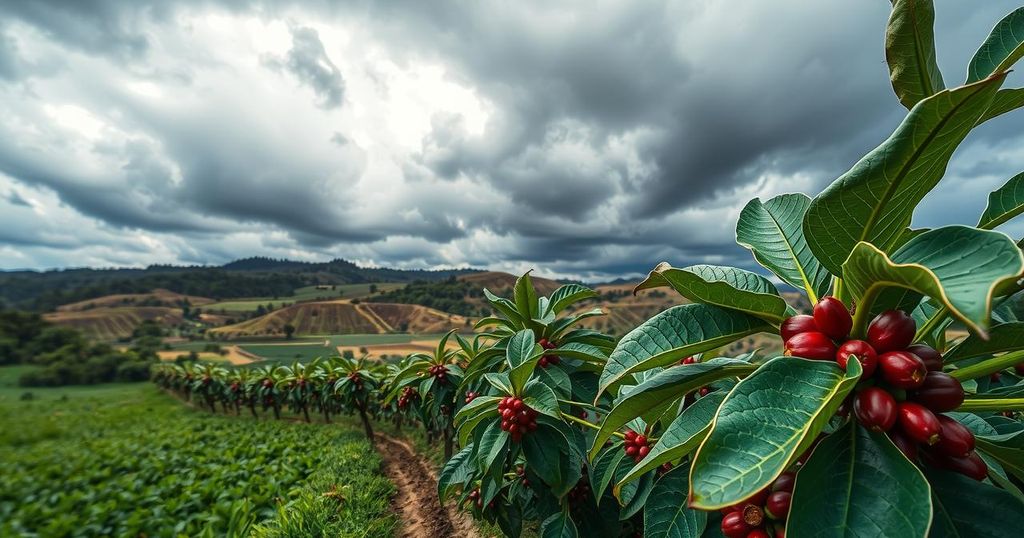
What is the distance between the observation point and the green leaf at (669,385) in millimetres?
1120

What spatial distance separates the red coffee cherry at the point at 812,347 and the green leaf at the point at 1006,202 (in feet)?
2.25

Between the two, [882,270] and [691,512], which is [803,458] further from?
[882,270]

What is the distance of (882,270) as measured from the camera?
754mm

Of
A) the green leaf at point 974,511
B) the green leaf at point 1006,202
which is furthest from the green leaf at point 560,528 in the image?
the green leaf at point 1006,202

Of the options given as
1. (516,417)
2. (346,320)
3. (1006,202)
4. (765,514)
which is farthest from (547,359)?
(346,320)

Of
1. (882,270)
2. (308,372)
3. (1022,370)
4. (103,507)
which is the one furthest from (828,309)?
(308,372)

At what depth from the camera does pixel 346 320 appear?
70.1 meters

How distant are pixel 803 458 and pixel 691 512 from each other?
455mm

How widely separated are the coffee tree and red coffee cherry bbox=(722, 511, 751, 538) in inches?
0.4

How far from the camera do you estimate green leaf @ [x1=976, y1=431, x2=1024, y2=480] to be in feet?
3.33

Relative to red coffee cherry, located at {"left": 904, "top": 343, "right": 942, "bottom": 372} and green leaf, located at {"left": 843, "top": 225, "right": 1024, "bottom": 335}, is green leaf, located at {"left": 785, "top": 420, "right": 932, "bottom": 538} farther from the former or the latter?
green leaf, located at {"left": 843, "top": 225, "right": 1024, "bottom": 335}

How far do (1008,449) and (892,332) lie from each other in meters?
0.54

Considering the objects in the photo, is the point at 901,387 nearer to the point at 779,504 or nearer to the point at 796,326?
the point at 796,326

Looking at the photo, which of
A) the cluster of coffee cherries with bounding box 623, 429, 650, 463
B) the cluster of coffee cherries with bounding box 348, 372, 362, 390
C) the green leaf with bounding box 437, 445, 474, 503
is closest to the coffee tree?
the cluster of coffee cherries with bounding box 623, 429, 650, 463
